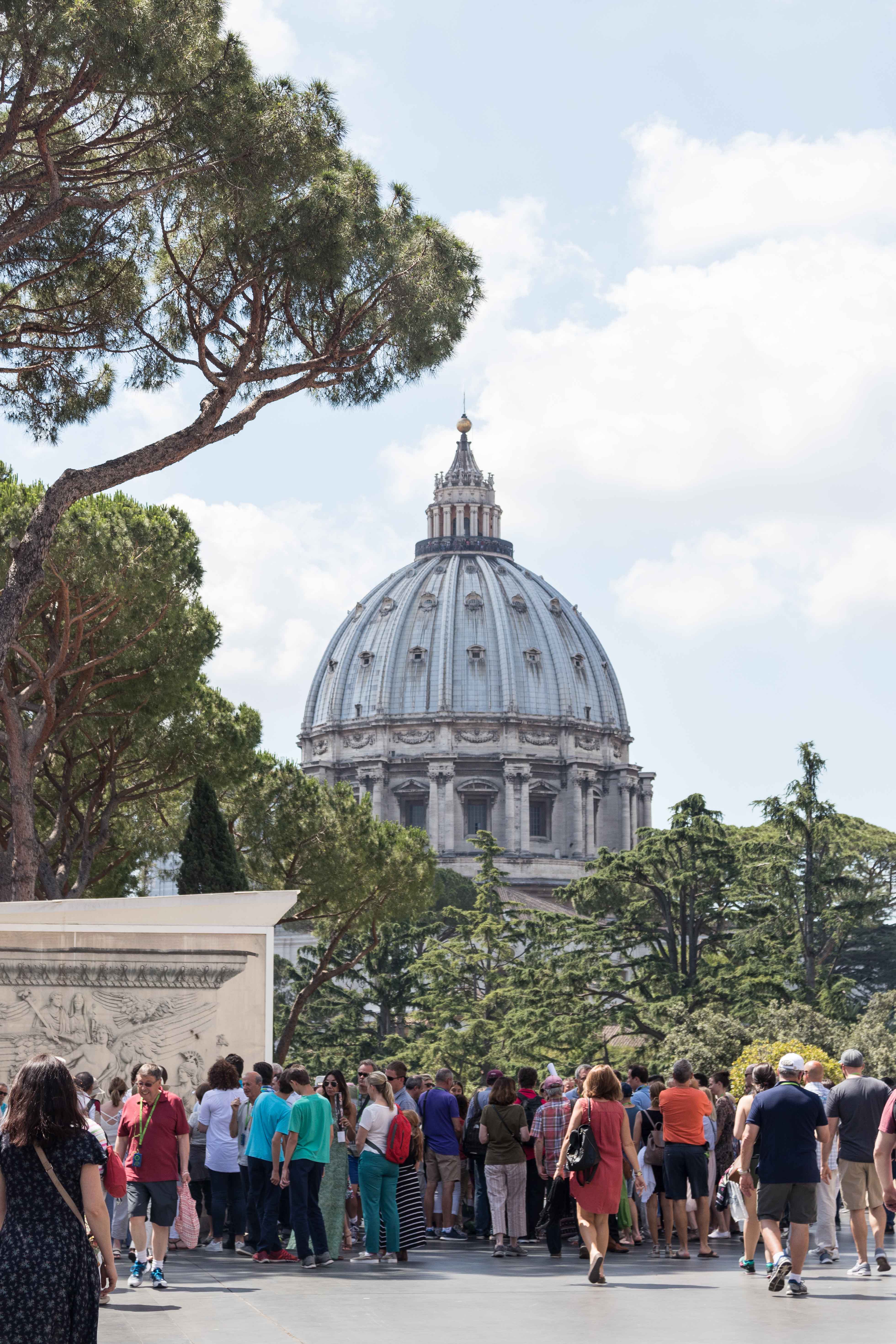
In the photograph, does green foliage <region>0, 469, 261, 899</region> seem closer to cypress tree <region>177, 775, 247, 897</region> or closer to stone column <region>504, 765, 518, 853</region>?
cypress tree <region>177, 775, 247, 897</region>

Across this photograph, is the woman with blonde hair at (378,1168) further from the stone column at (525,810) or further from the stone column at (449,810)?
the stone column at (525,810)

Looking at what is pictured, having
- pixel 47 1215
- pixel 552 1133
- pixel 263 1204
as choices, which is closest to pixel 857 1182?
pixel 552 1133

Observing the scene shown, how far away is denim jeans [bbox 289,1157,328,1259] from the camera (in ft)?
31.3

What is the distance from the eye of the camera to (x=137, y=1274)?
880 centimetres

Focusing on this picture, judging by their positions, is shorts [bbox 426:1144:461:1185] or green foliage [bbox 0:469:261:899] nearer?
shorts [bbox 426:1144:461:1185]

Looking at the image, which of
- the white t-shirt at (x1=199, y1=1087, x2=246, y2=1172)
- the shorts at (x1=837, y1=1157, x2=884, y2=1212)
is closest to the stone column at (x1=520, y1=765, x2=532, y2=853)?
the white t-shirt at (x1=199, y1=1087, x2=246, y2=1172)

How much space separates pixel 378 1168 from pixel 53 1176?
17.2ft

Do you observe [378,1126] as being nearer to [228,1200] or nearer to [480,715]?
[228,1200]

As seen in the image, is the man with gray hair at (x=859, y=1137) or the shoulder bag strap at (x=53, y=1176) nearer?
the shoulder bag strap at (x=53, y=1176)

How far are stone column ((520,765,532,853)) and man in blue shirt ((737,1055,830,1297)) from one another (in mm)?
81986

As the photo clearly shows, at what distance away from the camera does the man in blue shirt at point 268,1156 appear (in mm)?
9836

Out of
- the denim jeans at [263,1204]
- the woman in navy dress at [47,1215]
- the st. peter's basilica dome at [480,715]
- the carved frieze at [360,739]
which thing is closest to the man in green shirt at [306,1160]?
the denim jeans at [263,1204]

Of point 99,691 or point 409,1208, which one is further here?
point 99,691

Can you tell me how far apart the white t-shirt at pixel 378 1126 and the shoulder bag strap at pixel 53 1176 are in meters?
5.02
